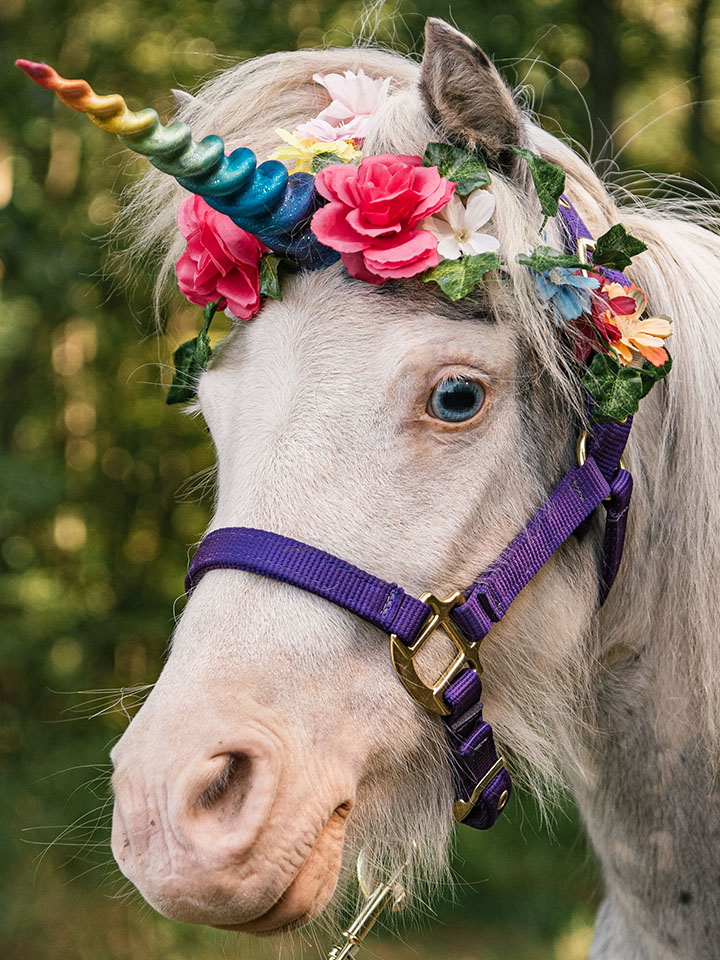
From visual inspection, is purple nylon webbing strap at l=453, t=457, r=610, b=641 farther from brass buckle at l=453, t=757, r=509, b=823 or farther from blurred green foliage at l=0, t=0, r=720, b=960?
blurred green foliage at l=0, t=0, r=720, b=960

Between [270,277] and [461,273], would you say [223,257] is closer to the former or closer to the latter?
[270,277]

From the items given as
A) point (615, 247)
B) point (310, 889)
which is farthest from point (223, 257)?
point (310, 889)

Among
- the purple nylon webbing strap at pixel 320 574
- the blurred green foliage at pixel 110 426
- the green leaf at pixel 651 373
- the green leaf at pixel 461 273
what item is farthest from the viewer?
the blurred green foliage at pixel 110 426

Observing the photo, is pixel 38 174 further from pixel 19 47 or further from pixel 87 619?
pixel 87 619

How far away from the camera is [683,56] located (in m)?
5.53

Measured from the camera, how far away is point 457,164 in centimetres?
169

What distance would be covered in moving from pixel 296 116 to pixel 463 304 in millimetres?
762

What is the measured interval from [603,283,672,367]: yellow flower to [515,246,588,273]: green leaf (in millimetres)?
160

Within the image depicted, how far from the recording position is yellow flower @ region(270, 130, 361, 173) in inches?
70.9

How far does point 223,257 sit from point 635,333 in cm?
85

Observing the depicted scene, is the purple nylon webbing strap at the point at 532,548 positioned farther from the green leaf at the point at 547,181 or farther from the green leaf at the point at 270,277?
the green leaf at the point at 270,277

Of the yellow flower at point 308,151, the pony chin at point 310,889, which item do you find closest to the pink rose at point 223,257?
the yellow flower at point 308,151

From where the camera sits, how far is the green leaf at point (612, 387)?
1.70 meters

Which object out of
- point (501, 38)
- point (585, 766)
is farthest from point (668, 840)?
point (501, 38)
